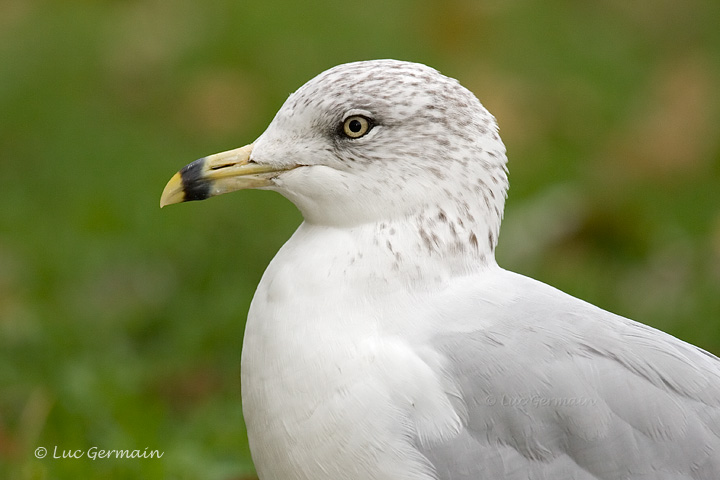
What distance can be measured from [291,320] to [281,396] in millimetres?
203

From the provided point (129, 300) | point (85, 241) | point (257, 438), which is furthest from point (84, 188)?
point (257, 438)

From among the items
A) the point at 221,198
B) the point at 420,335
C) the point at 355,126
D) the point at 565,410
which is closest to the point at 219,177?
the point at 355,126

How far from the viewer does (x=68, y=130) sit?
8062 mm

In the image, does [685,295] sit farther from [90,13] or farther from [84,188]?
[90,13]

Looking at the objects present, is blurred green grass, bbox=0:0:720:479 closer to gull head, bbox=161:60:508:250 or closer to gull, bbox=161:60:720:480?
gull, bbox=161:60:720:480

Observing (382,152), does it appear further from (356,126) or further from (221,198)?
(221,198)

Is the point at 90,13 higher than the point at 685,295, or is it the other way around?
the point at 90,13

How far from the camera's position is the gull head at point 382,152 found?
3035mm

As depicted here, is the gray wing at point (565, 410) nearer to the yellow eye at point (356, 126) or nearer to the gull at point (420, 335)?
the gull at point (420, 335)

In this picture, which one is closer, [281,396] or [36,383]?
[281,396]

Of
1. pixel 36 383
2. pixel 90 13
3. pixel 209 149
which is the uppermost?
pixel 90 13

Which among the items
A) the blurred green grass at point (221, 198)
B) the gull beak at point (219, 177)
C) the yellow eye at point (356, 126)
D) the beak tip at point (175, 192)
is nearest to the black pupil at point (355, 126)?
the yellow eye at point (356, 126)

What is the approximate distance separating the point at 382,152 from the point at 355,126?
0.11 metres

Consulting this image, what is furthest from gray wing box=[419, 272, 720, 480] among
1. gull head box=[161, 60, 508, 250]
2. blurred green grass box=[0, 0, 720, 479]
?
blurred green grass box=[0, 0, 720, 479]
